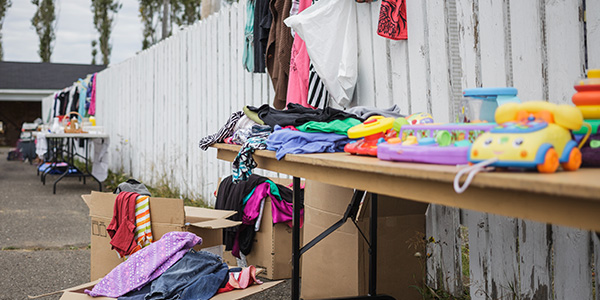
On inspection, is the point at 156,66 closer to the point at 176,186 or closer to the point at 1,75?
the point at 176,186

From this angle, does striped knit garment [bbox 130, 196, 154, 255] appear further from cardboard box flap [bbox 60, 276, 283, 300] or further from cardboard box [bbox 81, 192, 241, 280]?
cardboard box flap [bbox 60, 276, 283, 300]

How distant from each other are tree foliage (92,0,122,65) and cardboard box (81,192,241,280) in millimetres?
31403

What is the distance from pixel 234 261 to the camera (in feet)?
12.8

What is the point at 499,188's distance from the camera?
1181mm

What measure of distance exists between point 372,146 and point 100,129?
834 cm

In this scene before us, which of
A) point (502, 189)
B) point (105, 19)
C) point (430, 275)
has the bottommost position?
point (430, 275)

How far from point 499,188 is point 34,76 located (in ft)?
84.8

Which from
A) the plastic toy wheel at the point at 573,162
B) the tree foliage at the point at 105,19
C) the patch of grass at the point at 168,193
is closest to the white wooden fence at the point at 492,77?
the plastic toy wheel at the point at 573,162

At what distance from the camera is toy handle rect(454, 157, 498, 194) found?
1.21 metres

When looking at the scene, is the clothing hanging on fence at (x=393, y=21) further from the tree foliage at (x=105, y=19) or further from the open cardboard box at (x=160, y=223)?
the tree foliage at (x=105, y=19)

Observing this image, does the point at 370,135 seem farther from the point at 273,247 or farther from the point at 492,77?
the point at 273,247

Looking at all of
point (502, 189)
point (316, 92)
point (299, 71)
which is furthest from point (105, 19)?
point (502, 189)

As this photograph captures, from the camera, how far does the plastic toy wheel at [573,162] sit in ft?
4.21

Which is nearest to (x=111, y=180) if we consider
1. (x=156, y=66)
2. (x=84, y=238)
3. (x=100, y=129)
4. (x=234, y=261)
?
(x=100, y=129)
